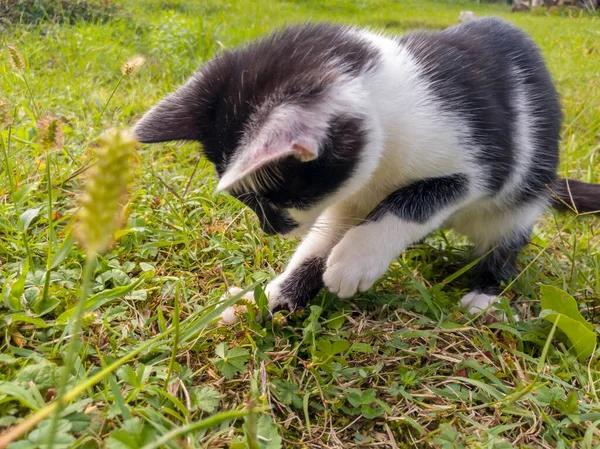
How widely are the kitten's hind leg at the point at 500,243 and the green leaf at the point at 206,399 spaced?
107 centimetres

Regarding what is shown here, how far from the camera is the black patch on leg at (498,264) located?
177 centimetres

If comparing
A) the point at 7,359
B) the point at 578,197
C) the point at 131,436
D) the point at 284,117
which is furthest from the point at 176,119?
the point at 578,197

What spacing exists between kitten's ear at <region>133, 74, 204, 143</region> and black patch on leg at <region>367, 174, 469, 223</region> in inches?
22.8

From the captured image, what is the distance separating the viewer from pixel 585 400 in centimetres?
121

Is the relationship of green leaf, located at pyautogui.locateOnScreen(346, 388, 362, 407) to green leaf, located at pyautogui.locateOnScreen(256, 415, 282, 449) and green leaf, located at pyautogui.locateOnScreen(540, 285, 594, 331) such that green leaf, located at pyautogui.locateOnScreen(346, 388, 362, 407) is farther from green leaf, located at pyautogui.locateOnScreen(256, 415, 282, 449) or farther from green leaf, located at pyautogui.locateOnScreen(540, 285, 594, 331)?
green leaf, located at pyautogui.locateOnScreen(540, 285, 594, 331)

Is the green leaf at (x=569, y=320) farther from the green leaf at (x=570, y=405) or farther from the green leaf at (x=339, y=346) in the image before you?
the green leaf at (x=339, y=346)

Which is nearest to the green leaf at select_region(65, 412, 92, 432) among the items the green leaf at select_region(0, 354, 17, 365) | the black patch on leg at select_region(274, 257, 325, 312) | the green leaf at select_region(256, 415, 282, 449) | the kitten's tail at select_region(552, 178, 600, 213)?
the green leaf at select_region(0, 354, 17, 365)

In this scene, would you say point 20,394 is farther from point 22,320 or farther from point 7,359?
point 22,320

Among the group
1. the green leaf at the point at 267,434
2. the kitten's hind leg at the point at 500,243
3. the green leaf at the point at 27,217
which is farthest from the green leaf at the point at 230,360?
the kitten's hind leg at the point at 500,243

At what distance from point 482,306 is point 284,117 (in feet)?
3.40

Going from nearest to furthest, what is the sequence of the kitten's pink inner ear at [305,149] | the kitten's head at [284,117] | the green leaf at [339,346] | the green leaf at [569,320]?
1. the kitten's pink inner ear at [305,149]
2. the kitten's head at [284,117]
3. the green leaf at [339,346]
4. the green leaf at [569,320]

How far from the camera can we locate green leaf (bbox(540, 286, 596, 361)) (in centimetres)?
130

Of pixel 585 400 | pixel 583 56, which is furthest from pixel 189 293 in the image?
pixel 583 56

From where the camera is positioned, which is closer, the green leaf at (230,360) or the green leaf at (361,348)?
the green leaf at (230,360)
